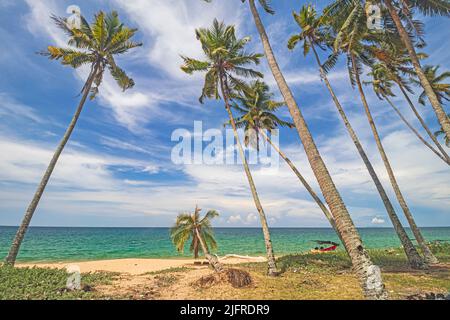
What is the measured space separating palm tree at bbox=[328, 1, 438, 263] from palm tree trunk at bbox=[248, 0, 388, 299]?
20.7 ft

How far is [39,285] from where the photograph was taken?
30.8 feet

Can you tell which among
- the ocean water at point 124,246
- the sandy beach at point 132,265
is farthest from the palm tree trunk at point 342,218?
the ocean water at point 124,246

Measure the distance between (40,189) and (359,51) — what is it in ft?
68.9

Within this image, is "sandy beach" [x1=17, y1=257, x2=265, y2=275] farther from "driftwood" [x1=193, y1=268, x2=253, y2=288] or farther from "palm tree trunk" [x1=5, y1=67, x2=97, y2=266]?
"driftwood" [x1=193, y1=268, x2=253, y2=288]

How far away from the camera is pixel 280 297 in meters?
8.29

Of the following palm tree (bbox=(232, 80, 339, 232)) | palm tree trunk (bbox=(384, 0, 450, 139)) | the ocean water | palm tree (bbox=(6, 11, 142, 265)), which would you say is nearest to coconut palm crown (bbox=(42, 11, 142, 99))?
palm tree (bbox=(6, 11, 142, 265))

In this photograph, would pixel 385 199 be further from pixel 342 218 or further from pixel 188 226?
pixel 188 226

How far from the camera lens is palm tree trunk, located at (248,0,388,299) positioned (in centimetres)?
630

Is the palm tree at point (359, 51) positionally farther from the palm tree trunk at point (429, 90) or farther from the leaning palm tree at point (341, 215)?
the leaning palm tree at point (341, 215)

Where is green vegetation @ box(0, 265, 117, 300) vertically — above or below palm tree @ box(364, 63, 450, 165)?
below

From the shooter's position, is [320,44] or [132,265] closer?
[320,44]

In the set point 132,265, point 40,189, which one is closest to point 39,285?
point 40,189
